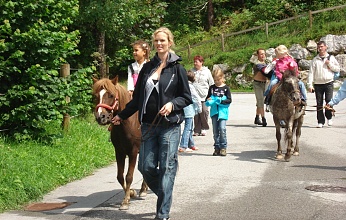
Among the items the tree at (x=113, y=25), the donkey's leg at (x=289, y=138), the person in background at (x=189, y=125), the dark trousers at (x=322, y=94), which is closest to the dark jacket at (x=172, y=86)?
the donkey's leg at (x=289, y=138)

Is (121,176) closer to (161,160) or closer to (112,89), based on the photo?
(112,89)

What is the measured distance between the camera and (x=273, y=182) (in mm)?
10789

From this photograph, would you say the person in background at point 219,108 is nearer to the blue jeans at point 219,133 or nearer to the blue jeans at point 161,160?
the blue jeans at point 219,133

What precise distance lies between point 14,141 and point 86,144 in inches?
63.2

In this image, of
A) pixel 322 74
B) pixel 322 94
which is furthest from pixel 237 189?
pixel 322 94

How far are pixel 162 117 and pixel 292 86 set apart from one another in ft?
18.2

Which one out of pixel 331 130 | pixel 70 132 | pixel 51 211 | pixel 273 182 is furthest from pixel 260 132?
pixel 51 211

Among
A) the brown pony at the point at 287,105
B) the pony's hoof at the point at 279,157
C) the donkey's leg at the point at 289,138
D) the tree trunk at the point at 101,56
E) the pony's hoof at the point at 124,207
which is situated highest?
the tree trunk at the point at 101,56

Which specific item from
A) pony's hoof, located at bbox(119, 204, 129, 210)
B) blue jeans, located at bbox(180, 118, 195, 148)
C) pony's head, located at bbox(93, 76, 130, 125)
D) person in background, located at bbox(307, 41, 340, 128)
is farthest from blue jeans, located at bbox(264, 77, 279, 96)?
pony's hoof, located at bbox(119, 204, 129, 210)

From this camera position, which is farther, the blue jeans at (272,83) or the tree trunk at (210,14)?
the tree trunk at (210,14)

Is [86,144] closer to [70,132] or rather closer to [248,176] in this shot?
[70,132]

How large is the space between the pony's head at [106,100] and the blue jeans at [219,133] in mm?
4941

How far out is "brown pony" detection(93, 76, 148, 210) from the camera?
885cm

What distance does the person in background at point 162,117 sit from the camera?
8148 millimetres
